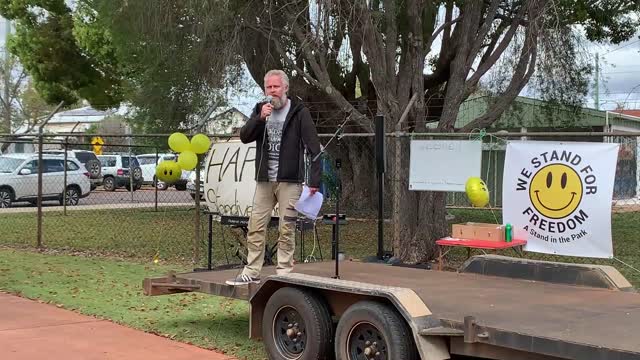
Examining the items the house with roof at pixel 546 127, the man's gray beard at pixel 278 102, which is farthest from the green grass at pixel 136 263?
the man's gray beard at pixel 278 102

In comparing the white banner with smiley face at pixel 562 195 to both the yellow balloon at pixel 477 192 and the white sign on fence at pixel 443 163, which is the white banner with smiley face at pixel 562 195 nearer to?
the yellow balloon at pixel 477 192

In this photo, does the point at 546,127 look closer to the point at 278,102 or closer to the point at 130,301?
the point at 130,301

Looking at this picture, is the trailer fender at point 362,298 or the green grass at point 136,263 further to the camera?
the green grass at point 136,263

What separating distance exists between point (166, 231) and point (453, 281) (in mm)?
10498

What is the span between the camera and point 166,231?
1572 cm

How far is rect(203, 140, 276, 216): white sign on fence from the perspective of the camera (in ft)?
30.0

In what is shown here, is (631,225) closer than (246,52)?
No

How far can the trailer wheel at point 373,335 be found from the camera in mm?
4504

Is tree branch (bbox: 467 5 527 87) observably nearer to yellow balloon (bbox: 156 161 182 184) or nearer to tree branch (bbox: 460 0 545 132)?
tree branch (bbox: 460 0 545 132)

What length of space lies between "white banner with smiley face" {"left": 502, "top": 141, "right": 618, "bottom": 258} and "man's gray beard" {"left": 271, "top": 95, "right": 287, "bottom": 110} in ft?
9.48

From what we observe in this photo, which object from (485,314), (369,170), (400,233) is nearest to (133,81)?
(369,170)

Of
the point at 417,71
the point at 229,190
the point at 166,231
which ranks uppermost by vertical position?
the point at 417,71

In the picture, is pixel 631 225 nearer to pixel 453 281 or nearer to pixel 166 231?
pixel 166 231

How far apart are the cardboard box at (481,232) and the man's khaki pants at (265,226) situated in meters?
2.52
